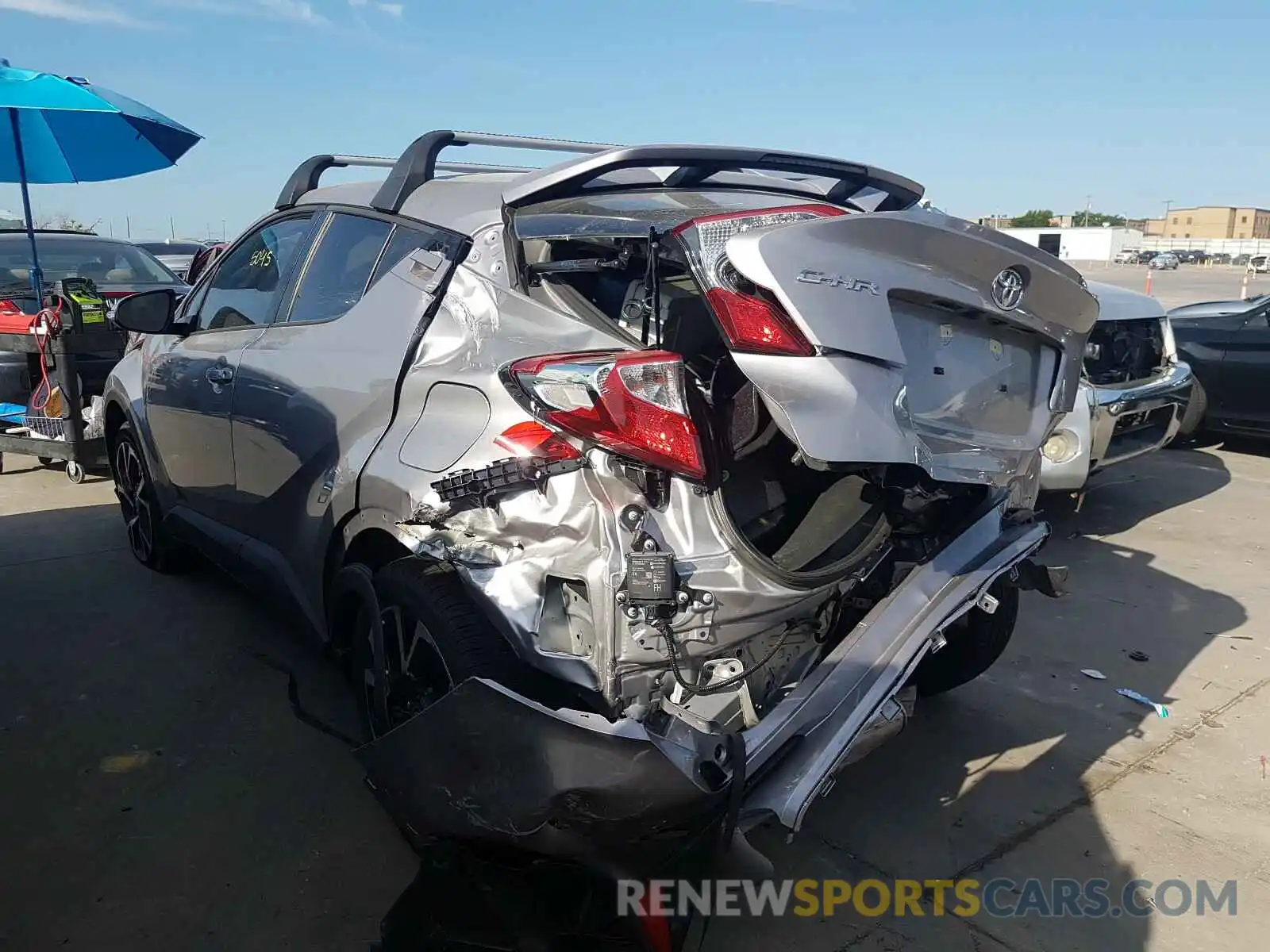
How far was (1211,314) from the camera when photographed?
341 inches

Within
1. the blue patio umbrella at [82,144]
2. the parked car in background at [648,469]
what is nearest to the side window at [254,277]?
the parked car in background at [648,469]

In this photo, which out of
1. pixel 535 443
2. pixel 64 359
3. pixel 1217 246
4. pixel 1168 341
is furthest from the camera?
pixel 1217 246

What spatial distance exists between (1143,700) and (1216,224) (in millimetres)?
128566

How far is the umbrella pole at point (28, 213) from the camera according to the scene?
24.2 feet

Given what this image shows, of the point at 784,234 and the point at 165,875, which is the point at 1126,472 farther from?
the point at 165,875

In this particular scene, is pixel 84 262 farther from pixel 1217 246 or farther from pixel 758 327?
pixel 1217 246

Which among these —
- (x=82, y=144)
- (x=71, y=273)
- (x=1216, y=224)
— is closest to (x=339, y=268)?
(x=71, y=273)

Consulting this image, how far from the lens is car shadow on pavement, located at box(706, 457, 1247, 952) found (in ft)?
8.41

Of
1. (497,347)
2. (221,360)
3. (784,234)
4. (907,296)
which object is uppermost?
(784,234)

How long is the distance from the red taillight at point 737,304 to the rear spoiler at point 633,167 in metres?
0.44

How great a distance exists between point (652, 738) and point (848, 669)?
2.09 feet

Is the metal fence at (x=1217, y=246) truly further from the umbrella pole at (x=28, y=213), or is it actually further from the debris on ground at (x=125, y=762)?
the debris on ground at (x=125, y=762)

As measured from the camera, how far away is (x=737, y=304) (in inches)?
84.2

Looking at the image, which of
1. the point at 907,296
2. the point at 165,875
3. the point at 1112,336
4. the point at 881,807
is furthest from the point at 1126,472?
the point at 165,875
